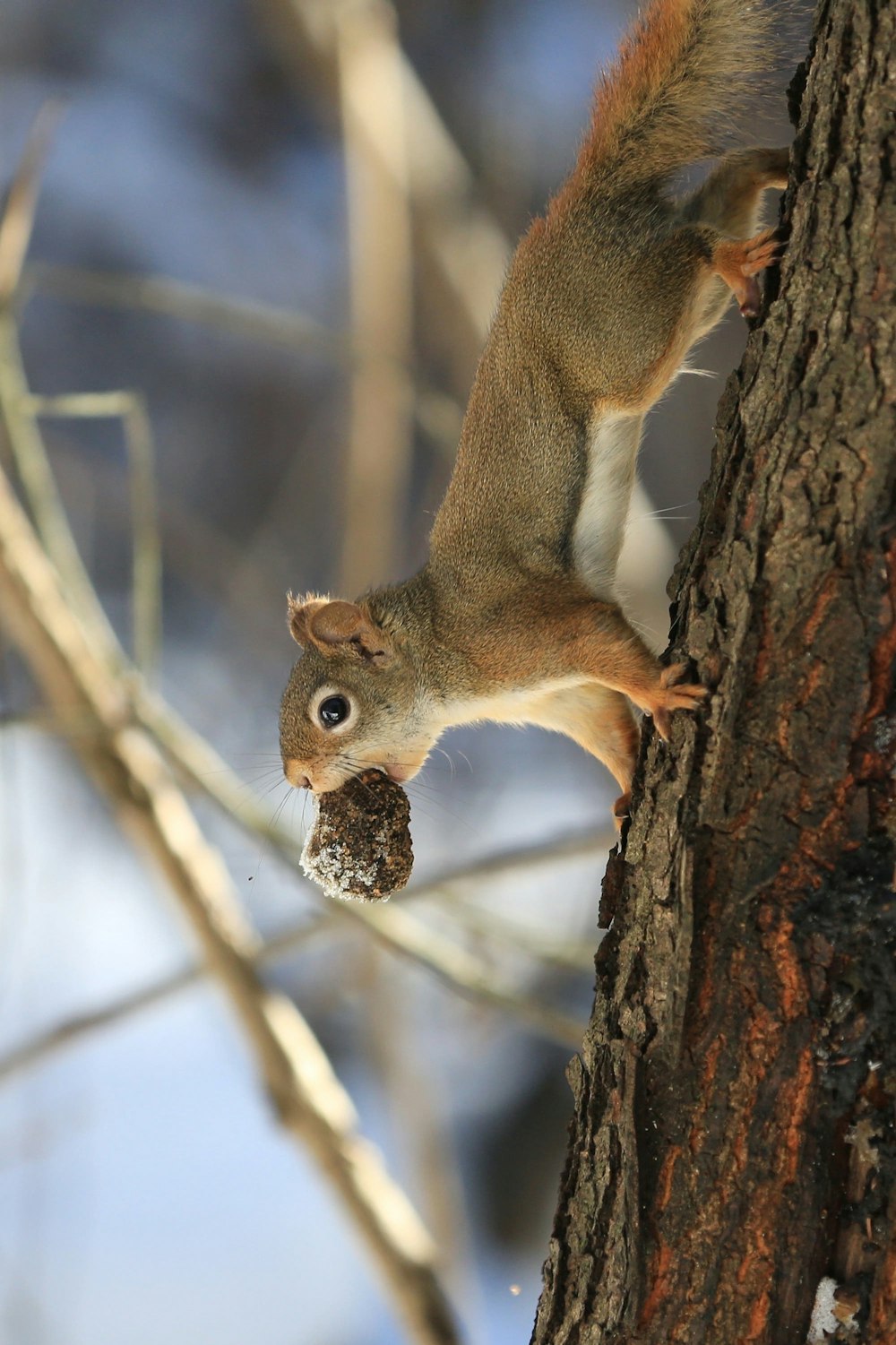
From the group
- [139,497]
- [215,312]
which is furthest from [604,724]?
[215,312]

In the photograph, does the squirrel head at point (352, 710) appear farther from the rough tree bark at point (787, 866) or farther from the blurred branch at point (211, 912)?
the rough tree bark at point (787, 866)

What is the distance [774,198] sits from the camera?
301 centimetres

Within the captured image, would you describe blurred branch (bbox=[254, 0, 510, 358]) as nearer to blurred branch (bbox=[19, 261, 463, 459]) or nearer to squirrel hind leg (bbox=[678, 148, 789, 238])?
blurred branch (bbox=[19, 261, 463, 459])

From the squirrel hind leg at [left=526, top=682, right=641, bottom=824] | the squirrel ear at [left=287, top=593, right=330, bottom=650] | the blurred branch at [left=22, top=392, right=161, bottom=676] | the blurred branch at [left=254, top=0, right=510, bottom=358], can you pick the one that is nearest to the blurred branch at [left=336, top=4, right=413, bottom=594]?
the blurred branch at [left=254, top=0, right=510, bottom=358]

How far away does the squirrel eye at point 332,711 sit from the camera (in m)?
2.28

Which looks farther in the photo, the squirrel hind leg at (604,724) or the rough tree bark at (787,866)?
the squirrel hind leg at (604,724)

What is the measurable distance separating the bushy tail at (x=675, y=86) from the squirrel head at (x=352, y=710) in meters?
0.83

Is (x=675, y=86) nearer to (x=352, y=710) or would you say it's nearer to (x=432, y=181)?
(x=352, y=710)

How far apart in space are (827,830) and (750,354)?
18.6 inches

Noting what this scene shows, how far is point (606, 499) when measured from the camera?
208 centimetres

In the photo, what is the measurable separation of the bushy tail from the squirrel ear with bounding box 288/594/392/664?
802mm

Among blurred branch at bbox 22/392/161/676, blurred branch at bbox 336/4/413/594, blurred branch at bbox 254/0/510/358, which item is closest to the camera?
blurred branch at bbox 22/392/161/676

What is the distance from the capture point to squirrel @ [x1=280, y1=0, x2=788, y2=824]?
1.94m

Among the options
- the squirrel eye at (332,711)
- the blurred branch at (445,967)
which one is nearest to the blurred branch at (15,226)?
the blurred branch at (445,967)
